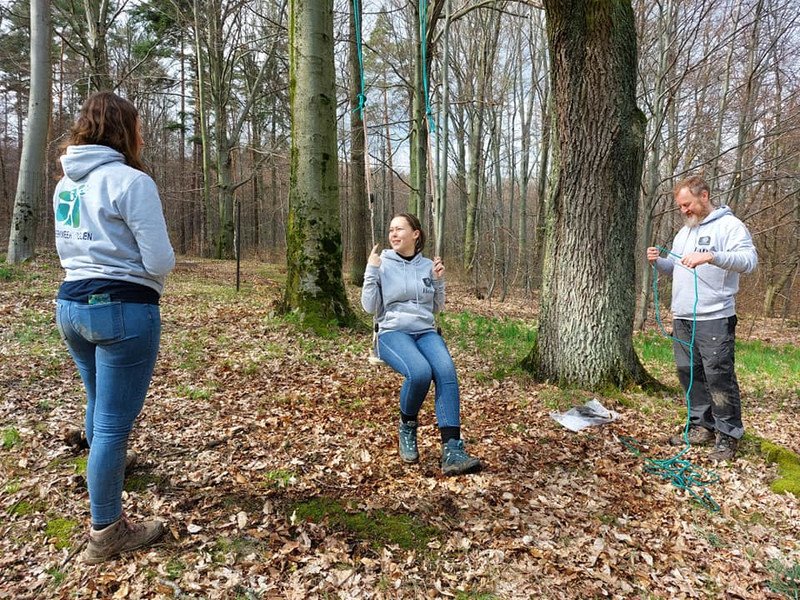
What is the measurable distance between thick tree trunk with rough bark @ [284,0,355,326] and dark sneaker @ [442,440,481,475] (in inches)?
139

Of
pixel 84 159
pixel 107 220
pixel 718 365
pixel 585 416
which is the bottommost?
pixel 585 416

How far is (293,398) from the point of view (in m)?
4.48

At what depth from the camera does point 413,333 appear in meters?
3.48

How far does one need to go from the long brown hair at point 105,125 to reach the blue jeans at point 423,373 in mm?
1933

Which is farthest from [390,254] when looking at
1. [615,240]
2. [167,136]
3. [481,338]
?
[167,136]

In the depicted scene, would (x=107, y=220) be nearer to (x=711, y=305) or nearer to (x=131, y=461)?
(x=131, y=461)

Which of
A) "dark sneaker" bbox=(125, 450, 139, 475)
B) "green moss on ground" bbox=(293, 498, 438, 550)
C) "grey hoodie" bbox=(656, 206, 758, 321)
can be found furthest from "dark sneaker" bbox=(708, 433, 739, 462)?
"dark sneaker" bbox=(125, 450, 139, 475)

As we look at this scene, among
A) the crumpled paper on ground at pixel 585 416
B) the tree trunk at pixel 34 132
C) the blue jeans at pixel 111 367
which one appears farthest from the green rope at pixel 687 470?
the tree trunk at pixel 34 132

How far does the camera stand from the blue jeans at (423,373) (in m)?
3.20

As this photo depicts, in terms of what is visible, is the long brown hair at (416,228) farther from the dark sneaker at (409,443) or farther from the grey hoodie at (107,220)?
the grey hoodie at (107,220)

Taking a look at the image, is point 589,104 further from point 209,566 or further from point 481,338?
point 209,566

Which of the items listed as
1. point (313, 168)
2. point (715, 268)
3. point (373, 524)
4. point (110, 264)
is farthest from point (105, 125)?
point (313, 168)

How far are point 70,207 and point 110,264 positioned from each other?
0.32 m

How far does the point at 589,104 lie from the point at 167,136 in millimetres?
29404
